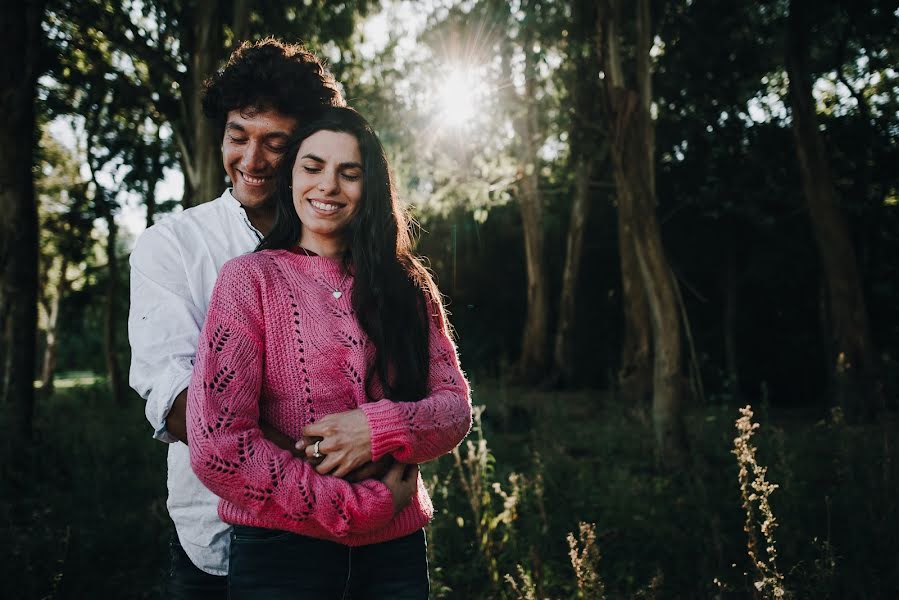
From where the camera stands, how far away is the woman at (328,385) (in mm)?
1758

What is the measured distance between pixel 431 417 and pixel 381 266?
48 cm

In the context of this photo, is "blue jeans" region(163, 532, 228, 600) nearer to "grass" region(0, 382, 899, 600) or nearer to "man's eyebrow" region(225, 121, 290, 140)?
"man's eyebrow" region(225, 121, 290, 140)

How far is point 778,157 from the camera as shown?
14117 mm

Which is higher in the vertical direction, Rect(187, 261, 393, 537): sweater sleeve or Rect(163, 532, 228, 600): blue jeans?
Rect(187, 261, 393, 537): sweater sleeve

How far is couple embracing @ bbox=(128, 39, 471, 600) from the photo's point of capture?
177 centimetres

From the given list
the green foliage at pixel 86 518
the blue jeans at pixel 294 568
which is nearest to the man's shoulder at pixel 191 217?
the blue jeans at pixel 294 568

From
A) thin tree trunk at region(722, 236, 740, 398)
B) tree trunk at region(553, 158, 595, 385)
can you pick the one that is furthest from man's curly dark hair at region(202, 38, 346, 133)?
thin tree trunk at region(722, 236, 740, 398)

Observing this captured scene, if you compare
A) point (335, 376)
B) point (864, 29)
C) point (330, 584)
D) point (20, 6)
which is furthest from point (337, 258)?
point (864, 29)

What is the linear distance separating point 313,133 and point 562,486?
476 cm

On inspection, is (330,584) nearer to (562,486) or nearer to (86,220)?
(562,486)

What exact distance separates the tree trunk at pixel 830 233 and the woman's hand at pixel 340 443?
917 cm

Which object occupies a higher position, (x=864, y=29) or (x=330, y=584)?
(x=864, y=29)

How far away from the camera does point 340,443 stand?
5.93 ft

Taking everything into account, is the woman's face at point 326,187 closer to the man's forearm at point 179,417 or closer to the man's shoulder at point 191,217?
the man's shoulder at point 191,217
